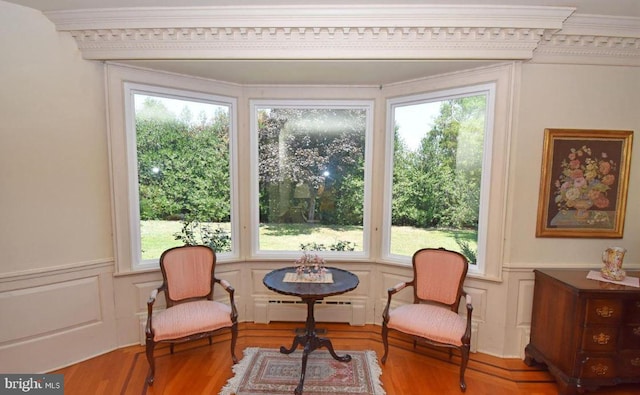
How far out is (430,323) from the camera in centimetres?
253

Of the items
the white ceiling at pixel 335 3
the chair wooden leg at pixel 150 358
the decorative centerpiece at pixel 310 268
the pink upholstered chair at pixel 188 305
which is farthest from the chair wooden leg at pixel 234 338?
the white ceiling at pixel 335 3

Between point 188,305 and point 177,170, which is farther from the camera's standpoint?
Result: point 177,170

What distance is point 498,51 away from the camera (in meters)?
2.51

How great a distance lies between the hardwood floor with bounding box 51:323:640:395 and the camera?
2359 millimetres

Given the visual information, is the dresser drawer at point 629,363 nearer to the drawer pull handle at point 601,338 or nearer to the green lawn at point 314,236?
the drawer pull handle at point 601,338

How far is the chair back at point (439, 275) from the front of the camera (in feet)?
9.18

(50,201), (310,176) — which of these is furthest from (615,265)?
(50,201)

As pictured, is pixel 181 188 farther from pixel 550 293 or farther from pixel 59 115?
pixel 550 293

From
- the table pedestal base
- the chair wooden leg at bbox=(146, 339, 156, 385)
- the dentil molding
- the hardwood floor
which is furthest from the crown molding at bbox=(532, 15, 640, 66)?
the chair wooden leg at bbox=(146, 339, 156, 385)

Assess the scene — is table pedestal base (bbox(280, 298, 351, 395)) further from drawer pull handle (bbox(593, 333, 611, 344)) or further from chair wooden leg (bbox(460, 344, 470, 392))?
drawer pull handle (bbox(593, 333, 611, 344))

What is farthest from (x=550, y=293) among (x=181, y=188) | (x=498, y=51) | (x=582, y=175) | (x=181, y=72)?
(x=181, y=72)

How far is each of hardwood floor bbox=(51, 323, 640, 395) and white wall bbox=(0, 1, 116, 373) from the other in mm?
383

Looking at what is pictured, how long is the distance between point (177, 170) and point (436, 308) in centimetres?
309

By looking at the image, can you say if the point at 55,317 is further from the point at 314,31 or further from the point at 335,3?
the point at 335,3
